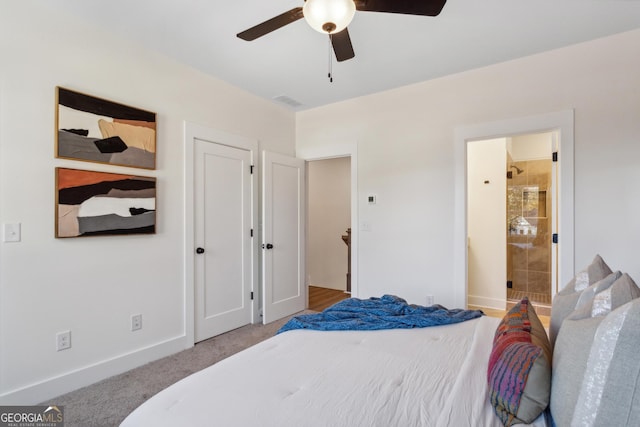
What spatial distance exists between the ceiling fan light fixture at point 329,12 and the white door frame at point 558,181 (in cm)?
210

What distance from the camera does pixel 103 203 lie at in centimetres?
233

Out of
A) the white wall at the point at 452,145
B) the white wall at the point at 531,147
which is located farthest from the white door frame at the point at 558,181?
the white wall at the point at 531,147

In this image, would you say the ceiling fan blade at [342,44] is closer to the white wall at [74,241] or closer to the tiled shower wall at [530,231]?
the white wall at [74,241]

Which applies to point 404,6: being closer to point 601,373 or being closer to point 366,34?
point 366,34

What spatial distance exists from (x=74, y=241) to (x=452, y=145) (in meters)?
3.41

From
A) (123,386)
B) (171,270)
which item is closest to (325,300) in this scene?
(171,270)

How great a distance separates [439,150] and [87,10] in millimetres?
3193

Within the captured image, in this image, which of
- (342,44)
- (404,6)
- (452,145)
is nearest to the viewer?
(404,6)

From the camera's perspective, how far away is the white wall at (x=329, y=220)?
17.5 feet

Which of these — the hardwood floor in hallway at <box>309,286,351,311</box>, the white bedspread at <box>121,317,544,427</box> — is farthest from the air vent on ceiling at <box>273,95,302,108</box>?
the white bedspread at <box>121,317,544,427</box>

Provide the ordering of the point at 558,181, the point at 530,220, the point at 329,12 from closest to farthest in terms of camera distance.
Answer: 1. the point at 329,12
2. the point at 558,181
3. the point at 530,220

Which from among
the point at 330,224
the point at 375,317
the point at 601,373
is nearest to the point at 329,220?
the point at 330,224

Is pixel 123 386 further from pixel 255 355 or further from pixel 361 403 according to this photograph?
pixel 361 403

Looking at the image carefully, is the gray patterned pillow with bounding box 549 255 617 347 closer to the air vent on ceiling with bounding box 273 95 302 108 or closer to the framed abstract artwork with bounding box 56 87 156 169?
the framed abstract artwork with bounding box 56 87 156 169
